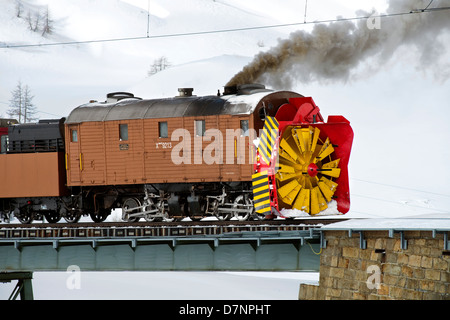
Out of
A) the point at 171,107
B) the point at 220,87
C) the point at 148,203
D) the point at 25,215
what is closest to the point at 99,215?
the point at 25,215

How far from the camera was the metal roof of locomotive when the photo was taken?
97.2 feet

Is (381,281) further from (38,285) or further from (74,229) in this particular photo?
(38,285)

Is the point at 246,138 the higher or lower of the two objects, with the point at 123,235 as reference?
higher

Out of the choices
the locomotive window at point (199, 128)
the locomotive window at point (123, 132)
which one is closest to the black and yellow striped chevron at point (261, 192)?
the locomotive window at point (199, 128)

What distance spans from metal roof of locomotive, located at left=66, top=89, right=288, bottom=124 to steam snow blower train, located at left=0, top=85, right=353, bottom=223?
0.15ft

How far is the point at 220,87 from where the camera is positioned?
356 feet

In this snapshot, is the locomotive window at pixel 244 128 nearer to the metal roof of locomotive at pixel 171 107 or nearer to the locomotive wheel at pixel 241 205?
the metal roof of locomotive at pixel 171 107

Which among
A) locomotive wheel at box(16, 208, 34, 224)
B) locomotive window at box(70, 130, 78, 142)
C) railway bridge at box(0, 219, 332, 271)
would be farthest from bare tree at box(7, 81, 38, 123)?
railway bridge at box(0, 219, 332, 271)

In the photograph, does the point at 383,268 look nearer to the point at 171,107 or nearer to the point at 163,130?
the point at 163,130

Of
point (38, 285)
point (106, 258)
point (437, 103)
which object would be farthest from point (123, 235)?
point (437, 103)

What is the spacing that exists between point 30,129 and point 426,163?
78.0m

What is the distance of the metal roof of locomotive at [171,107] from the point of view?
29625mm

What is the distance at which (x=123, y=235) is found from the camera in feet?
93.2
